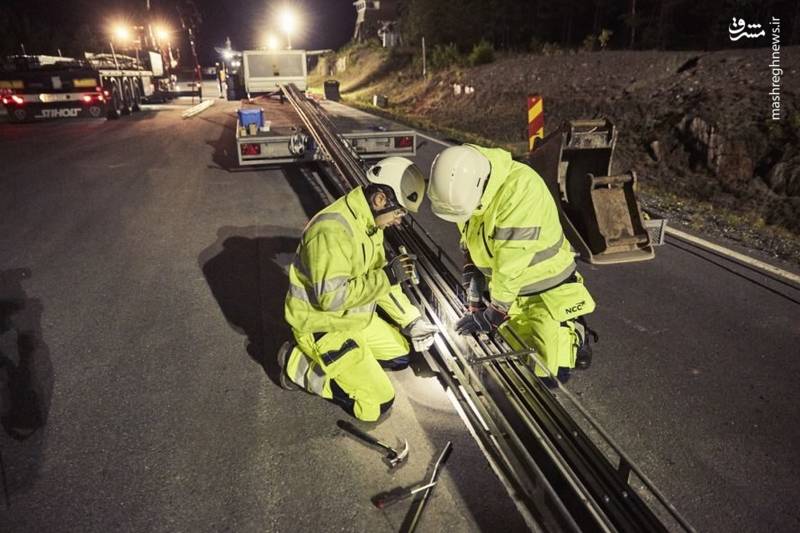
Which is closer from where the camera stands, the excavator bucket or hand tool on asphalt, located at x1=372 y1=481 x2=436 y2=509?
hand tool on asphalt, located at x1=372 y1=481 x2=436 y2=509

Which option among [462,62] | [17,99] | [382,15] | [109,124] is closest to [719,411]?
[109,124]

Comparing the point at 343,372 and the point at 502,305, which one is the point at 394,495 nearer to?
the point at 343,372

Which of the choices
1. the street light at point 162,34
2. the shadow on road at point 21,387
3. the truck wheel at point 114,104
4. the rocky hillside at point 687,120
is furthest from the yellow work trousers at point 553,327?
the street light at point 162,34

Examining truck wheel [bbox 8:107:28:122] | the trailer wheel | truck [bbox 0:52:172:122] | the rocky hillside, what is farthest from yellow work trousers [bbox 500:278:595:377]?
the trailer wheel

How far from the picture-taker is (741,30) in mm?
16781

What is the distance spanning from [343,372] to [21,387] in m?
2.27

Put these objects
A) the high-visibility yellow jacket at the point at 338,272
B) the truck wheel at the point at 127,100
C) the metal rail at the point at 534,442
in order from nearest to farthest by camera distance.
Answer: the metal rail at the point at 534,442, the high-visibility yellow jacket at the point at 338,272, the truck wheel at the point at 127,100

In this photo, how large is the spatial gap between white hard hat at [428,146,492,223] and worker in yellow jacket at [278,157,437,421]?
17 cm

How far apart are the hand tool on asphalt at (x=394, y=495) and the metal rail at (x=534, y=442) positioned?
399 millimetres

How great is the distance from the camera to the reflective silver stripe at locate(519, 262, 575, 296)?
3473mm

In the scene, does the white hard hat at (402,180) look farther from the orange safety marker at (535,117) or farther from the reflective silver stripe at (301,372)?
the orange safety marker at (535,117)

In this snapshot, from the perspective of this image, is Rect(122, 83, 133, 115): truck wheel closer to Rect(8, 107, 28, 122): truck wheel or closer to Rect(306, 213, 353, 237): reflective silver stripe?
Rect(8, 107, 28, 122): truck wheel

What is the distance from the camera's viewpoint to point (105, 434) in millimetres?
3043

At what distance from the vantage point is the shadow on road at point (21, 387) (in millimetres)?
2803
